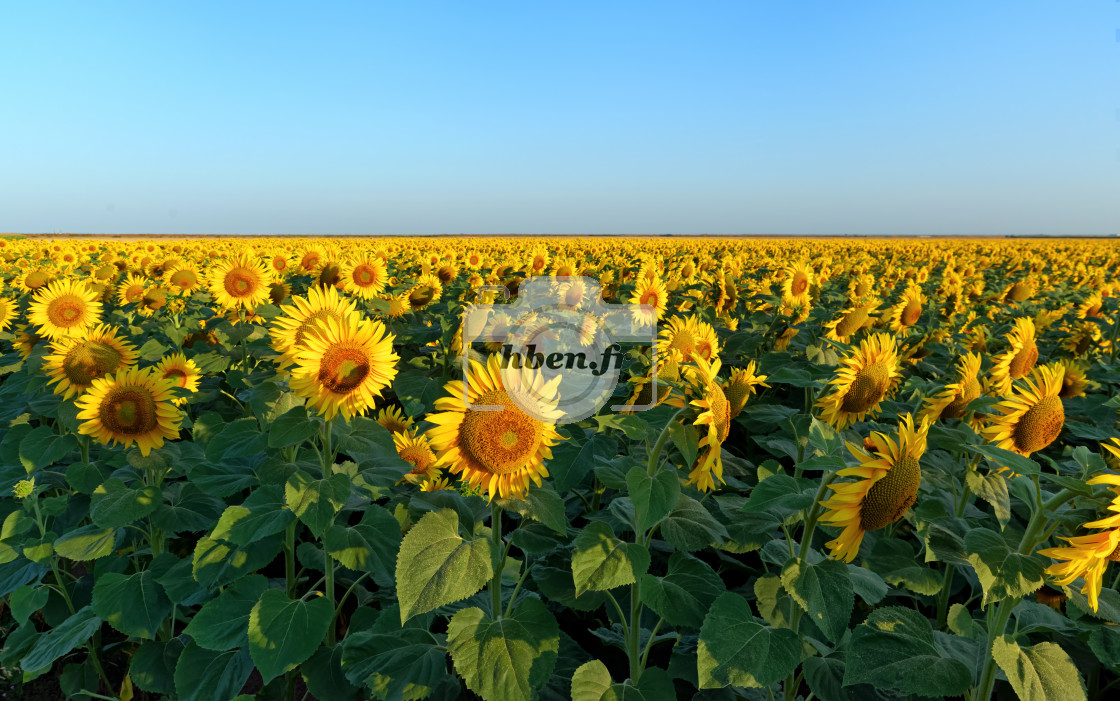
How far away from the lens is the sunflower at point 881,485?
70.1 inches

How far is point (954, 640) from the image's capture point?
206 centimetres

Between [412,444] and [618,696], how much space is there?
1992 mm

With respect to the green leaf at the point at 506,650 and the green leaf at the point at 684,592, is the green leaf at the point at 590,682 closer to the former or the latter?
the green leaf at the point at 506,650

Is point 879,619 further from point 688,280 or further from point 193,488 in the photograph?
point 688,280

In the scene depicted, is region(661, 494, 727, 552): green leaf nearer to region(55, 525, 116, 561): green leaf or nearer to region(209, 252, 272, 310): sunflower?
region(55, 525, 116, 561): green leaf

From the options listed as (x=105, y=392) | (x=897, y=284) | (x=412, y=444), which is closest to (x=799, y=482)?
(x=412, y=444)

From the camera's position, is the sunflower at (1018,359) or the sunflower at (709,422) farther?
the sunflower at (1018,359)

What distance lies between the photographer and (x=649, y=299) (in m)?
6.77

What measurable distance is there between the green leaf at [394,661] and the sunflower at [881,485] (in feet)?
5.06

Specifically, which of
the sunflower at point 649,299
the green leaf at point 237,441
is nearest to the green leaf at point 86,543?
the green leaf at point 237,441

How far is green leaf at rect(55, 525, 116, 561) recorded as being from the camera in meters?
2.91

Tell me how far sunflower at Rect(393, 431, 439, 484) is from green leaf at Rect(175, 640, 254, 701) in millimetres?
1100

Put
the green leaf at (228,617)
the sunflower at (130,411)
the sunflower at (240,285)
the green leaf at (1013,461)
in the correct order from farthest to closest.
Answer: the sunflower at (240,285), the sunflower at (130,411), the green leaf at (228,617), the green leaf at (1013,461)
